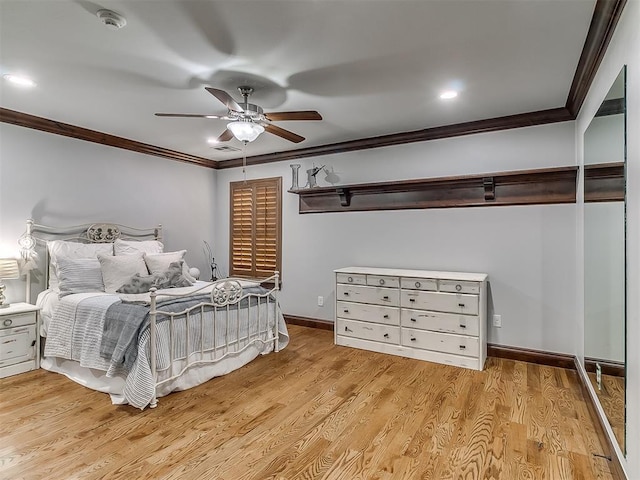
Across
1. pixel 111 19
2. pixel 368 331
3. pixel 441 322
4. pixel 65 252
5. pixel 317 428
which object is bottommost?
pixel 317 428

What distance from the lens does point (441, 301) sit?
3.60 m

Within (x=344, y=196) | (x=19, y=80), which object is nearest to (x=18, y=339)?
(x=19, y=80)

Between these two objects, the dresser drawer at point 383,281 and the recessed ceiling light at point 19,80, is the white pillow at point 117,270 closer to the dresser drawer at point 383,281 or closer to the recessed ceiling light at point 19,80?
the recessed ceiling light at point 19,80

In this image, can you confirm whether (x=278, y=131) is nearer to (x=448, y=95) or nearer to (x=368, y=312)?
(x=448, y=95)

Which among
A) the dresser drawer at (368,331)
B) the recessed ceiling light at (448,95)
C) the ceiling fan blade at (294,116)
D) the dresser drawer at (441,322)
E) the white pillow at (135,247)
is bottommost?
the dresser drawer at (368,331)

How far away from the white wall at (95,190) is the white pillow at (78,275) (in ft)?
1.83

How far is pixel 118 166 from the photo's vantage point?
4.58 m

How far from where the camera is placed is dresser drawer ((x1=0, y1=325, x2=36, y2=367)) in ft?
10.6

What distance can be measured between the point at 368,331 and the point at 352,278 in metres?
0.62

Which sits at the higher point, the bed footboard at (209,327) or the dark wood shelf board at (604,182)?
the dark wood shelf board at (604,182)

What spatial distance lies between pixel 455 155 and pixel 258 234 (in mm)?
3022

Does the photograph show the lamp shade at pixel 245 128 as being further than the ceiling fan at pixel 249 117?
Yes

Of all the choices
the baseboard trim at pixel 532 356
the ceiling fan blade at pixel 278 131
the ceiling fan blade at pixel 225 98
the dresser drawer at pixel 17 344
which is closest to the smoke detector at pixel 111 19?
the ceiling fan blade at pixel 225 98

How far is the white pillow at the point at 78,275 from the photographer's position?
3514mm
